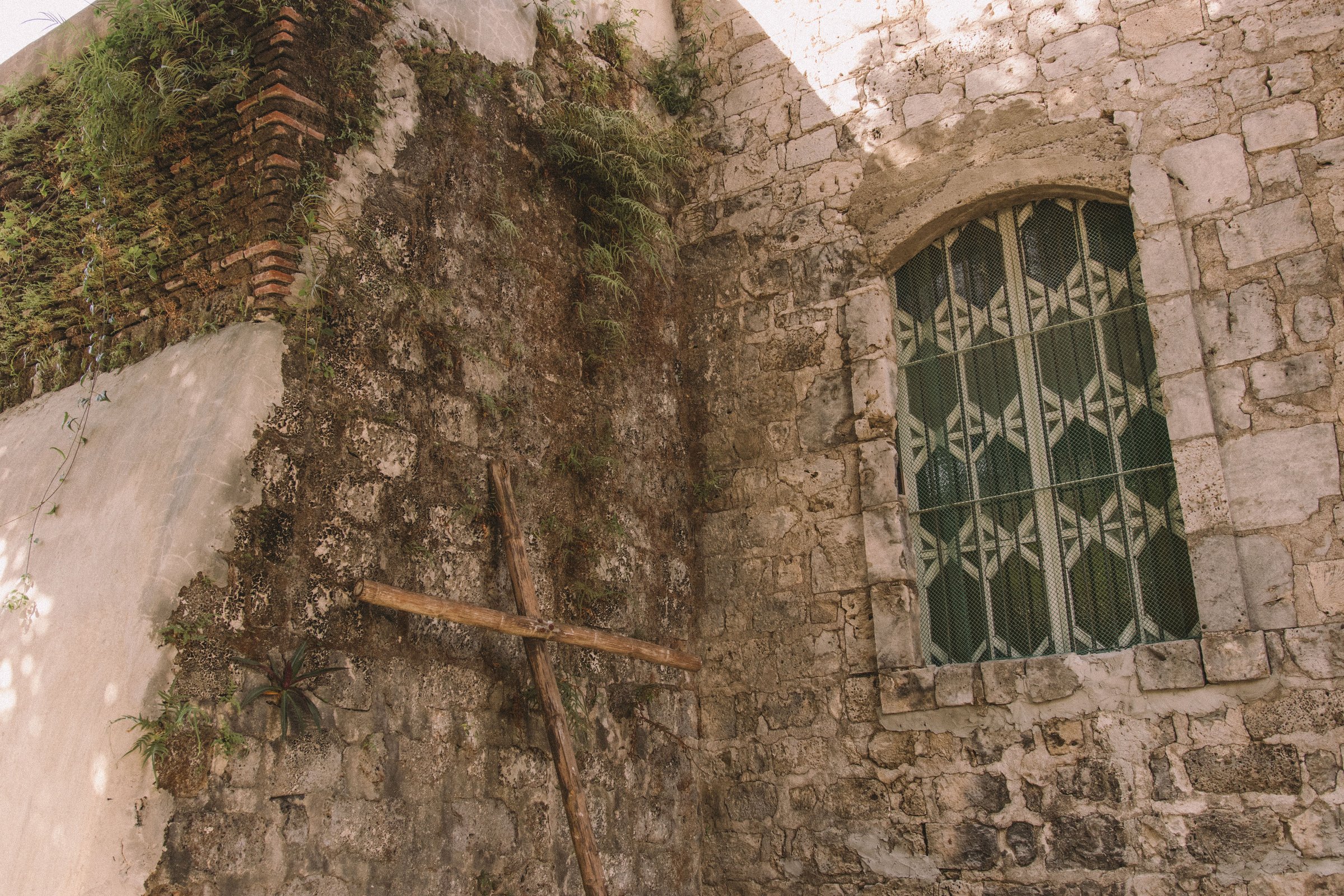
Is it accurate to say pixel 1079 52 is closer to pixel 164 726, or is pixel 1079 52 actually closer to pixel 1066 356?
pixel 1066 356

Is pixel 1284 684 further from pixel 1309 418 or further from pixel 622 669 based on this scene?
pixel 622 669

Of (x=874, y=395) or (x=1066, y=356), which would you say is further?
(x=874, y=395)

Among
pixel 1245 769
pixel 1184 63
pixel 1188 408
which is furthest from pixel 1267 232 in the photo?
pixel 1245 769

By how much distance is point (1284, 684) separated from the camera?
407 centimetres

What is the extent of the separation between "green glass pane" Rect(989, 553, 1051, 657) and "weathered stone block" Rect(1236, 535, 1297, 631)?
0.81m

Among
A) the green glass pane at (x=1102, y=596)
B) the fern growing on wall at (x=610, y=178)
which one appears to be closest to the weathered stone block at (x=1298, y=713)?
the green glass pane at (x=1102, y=596)

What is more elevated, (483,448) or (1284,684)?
(483,448)

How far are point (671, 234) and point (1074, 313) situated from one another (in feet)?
6.51

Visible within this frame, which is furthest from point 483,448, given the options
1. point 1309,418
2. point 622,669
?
point 1309,418

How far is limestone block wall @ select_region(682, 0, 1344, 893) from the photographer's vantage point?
4.17m

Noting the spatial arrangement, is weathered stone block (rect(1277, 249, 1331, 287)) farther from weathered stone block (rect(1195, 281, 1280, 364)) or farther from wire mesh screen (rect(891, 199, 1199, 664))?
wire mesh screen (rect(891, 199, 1199, 664))

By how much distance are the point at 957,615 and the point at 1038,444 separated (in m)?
0.83

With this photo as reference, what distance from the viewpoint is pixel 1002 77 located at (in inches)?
209

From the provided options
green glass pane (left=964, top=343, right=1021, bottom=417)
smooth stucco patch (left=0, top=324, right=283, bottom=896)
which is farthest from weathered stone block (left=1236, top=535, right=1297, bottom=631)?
smooth stucco patch (left=0, top=324, right=283, bottom=896)
